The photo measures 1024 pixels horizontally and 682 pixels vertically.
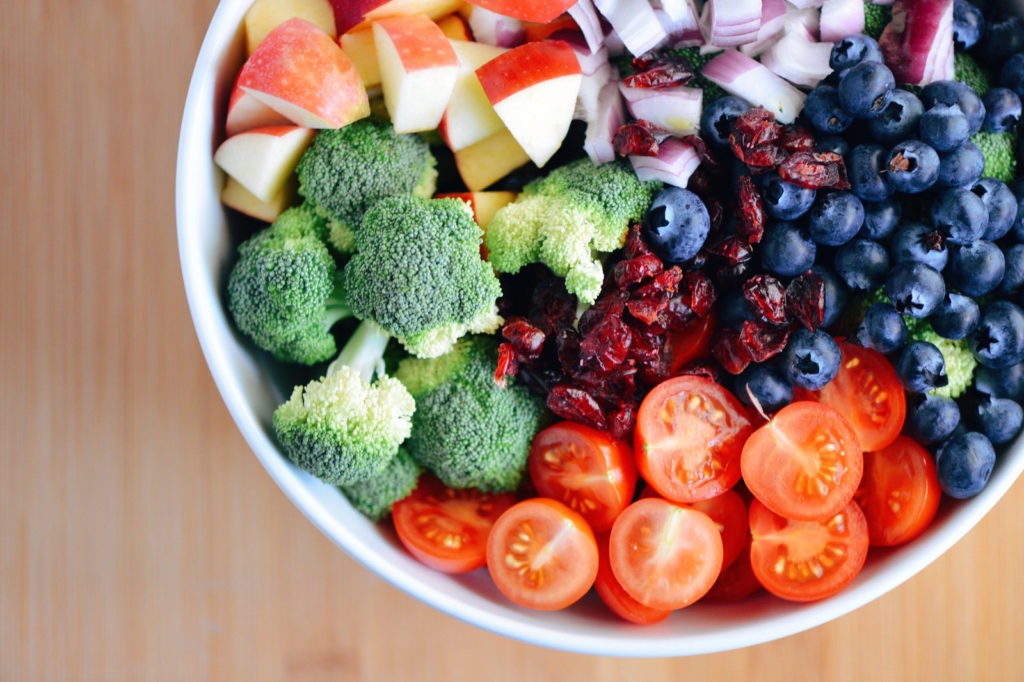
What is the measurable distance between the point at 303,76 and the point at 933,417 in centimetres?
79

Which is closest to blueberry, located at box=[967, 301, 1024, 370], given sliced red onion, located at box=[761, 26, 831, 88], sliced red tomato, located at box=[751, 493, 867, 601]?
sliced red tomato, located at box=[751, 493, 867, 601]

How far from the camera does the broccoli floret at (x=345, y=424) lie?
0.92 metres

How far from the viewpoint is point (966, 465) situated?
0.90 m

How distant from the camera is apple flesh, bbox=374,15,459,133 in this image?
903 millimetres

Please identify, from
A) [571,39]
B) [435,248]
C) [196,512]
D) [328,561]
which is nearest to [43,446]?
[196,512]

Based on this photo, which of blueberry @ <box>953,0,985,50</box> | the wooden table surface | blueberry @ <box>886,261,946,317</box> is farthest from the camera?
the wooden table surface

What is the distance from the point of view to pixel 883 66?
2.96 ft

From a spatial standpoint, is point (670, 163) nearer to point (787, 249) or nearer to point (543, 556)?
point (787, 249)

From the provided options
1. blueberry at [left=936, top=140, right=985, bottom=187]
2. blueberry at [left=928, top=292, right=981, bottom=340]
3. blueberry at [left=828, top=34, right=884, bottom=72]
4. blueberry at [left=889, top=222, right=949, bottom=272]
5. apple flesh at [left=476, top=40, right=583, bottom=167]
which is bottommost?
blueberry at [left=928, top=292, right=981, bottom=340]

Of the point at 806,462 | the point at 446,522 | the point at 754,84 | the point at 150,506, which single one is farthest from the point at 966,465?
the point at 150,506

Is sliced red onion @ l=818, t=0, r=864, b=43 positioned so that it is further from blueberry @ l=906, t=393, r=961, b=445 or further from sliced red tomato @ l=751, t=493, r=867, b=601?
sliced red tomato @ l=751, t=493, r=867, b=601

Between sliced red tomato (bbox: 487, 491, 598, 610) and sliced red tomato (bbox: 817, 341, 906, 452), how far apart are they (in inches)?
13.0

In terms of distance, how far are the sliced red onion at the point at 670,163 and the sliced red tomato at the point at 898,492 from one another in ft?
1.30

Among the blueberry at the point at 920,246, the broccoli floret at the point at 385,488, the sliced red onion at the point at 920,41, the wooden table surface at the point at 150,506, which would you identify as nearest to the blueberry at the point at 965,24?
the sliced red onion at the point at 920,41
